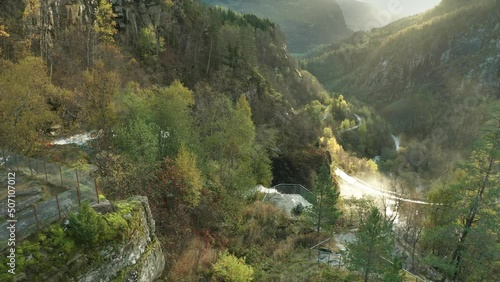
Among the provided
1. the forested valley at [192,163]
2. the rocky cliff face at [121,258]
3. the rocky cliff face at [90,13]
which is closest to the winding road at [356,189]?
the forested valley at [192,163]

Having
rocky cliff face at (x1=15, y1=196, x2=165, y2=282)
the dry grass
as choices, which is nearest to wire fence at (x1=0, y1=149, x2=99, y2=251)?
rocky cliff face at (x1=15, y1=196, x2=165, y2=282)

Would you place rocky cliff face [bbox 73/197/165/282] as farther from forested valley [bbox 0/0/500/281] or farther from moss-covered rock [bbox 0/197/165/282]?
forested valley [bbox 0/0/500/281]

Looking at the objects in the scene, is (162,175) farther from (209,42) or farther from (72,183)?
(209,42)

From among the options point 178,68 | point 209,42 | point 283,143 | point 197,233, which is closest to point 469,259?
point 197,233

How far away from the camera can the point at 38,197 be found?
1345cm

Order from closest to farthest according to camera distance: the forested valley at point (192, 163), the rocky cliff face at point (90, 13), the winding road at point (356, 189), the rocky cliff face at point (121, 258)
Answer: the rocky cliff face at point (121, 258) → the forested valley at point (192, 163) → the rocky cliff face at point (90, 13) → the winding road at point (356, 189)

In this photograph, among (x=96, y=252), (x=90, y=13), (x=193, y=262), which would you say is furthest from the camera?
(x=90, y=13)

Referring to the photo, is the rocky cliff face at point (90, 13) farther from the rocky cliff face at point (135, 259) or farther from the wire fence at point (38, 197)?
the rocky cliff face at point (135, 259)

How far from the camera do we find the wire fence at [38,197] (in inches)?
459

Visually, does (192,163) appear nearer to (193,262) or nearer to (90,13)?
(193,262)

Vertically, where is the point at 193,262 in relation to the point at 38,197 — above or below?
below

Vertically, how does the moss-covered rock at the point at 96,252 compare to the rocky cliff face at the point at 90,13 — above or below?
below

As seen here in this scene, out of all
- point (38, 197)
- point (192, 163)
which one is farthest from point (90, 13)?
point (38, 197)

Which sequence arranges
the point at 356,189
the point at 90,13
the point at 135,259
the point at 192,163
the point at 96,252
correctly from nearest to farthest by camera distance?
the point at 96,252 < the point at 135,259 < the point at 192,163 < the point at 90,13 < the point at 356,189
